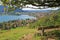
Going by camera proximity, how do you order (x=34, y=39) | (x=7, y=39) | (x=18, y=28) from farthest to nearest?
(x=18, y=28), (x=7, y=39), (x=34, y=39)

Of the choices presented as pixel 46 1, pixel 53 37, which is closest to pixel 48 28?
pixel 53 37

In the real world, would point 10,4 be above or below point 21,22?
above

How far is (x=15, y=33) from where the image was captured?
896 cm

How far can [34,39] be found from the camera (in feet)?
24.4

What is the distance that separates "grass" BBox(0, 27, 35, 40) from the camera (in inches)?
325

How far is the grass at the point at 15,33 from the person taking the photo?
825 cm

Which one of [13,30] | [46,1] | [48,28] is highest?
[46,1]

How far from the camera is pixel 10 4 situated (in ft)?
12.8

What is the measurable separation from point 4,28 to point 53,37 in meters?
3.42

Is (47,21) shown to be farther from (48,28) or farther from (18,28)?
(18,28)

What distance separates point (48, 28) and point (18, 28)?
237 centimetres

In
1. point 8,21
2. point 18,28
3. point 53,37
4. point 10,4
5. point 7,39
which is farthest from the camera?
point 18,28

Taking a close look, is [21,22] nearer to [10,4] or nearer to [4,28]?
[4,28]

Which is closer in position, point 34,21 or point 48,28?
point 48,28
